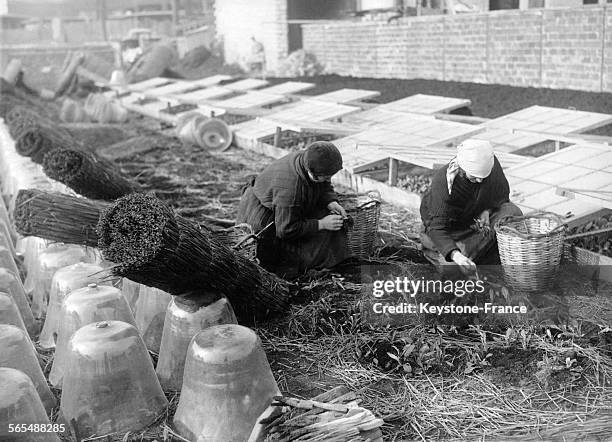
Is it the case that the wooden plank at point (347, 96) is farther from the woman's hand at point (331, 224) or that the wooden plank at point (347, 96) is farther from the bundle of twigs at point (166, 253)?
the bundle of twigs at point (166, 253)

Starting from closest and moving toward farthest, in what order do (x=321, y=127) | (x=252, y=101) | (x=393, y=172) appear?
(x=393, y=172) → (x=321, y=127) → (x=252, y=101)

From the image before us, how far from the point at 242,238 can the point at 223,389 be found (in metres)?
1.64

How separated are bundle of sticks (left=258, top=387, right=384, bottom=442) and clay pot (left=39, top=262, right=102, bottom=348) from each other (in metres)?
1.73

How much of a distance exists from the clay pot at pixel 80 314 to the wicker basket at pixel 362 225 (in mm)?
1857

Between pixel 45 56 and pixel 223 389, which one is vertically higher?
pixel 45 56

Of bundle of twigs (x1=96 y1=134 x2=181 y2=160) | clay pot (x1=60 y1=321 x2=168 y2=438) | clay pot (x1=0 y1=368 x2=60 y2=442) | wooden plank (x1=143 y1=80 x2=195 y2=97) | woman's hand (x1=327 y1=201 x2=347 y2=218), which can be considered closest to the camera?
clay pot (x1=0 y1=368 x2=60 y2=442)

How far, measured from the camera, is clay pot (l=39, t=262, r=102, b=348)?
411 centimetres

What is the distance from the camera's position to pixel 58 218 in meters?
4.06

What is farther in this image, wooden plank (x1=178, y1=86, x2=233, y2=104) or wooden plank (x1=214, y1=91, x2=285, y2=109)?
wooden plank (x1=178, y1=86, x2=233, y2=104)

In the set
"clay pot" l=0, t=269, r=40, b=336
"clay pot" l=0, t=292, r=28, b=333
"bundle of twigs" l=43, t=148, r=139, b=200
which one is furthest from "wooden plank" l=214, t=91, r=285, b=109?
"clay pot" l=0, t=292, r=28, b=333

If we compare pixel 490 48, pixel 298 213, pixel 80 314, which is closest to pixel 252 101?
pixel 490 48

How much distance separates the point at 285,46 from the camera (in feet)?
67.6

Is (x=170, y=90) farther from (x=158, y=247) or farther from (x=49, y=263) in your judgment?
(x=158, y=247)

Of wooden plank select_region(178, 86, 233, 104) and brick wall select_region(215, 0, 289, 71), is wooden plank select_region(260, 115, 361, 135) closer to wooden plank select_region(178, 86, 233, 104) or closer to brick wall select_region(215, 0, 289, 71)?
wooden plank select_region(178, 86, 233, 104)
